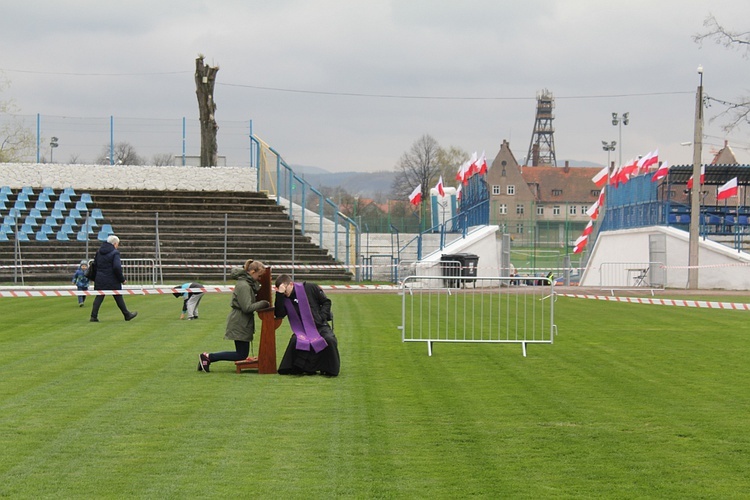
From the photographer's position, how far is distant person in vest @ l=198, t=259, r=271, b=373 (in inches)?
457

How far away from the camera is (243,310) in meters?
11.7

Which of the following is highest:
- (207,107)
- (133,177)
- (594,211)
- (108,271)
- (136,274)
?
(207,107)

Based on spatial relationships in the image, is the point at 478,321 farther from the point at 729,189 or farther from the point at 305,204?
the point at 729,189

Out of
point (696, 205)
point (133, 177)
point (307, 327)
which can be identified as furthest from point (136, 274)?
point (307, 327)

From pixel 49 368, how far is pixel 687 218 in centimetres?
3260

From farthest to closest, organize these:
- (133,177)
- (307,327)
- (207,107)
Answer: (207,107)
(133,177)
(307,327)

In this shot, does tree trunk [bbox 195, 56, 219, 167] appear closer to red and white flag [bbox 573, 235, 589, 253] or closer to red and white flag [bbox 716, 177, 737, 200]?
red and white flag [bbox 573, 235, 589, 253]

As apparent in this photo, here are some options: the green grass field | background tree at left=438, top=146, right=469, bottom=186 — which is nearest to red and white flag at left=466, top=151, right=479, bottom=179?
the green grass field

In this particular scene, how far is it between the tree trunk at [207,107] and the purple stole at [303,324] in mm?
35606

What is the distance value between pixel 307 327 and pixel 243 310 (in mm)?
812

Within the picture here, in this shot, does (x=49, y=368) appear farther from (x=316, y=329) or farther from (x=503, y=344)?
(x=503, y=344)

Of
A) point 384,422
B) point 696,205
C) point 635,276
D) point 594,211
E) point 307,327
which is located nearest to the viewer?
point 384,422

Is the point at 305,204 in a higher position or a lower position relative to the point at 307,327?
higher

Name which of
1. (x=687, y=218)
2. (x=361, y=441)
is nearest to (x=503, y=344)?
(x=361, y=441)
